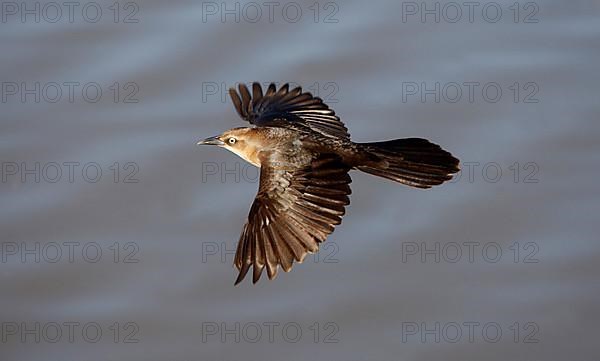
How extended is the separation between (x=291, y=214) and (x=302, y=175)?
271mm

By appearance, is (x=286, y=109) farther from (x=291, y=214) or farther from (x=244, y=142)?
(x=291, y=214)

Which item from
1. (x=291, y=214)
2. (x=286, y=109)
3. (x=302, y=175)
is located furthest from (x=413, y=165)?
(x=286, y=109)

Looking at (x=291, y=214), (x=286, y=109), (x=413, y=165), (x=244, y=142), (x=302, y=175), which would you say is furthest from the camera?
(x=286, y=109)

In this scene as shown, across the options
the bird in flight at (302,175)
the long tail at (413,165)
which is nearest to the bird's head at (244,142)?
the bird in flight at (302,175)

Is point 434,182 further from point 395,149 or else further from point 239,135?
point 239,135

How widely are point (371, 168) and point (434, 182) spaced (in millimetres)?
384

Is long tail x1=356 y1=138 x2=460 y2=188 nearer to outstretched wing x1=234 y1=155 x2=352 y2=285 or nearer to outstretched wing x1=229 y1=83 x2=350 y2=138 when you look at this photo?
outstretched wing x1=234 y1=155 x2=352 y2=285

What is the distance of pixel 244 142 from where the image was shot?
25.3 feet

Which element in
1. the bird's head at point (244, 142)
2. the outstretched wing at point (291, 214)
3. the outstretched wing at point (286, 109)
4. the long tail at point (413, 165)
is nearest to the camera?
the outstretched wing at point (291, 214)

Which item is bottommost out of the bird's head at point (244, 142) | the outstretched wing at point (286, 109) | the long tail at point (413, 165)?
the long tail at point (413, 165)

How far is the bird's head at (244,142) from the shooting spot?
7652 mm

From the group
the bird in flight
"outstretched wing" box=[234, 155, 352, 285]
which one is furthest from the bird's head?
"outstretched wing" box=[234, 155, 352, 285]

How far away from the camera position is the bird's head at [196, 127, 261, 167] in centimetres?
765

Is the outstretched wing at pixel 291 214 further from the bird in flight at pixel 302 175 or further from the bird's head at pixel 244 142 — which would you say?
the bird's head at pixel 244 142
